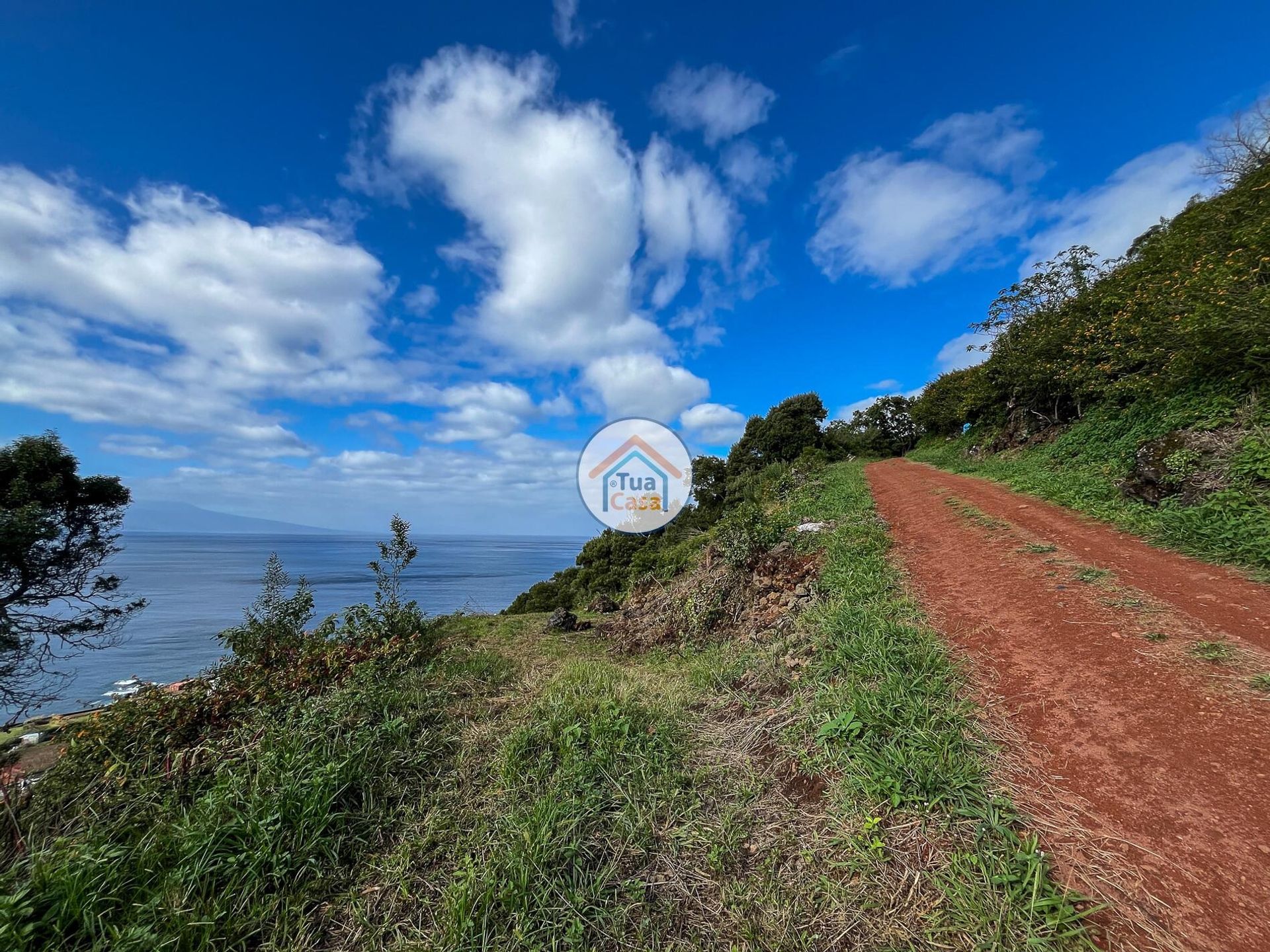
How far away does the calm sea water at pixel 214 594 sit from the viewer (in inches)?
455

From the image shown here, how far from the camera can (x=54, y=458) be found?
33.8 feet

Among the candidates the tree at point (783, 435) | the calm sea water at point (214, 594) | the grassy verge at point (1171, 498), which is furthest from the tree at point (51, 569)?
the tree at point (783, 435)

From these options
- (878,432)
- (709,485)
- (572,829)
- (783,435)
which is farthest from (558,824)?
(878,432)

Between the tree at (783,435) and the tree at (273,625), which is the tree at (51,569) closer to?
the tree at (273,625)

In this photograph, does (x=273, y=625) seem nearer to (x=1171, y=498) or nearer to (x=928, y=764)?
(x=928, y=764)

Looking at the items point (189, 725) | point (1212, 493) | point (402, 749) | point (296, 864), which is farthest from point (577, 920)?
point (1212, 493)

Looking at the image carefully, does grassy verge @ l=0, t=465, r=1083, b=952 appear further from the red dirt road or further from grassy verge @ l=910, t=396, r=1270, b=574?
grassy verge @ l=910, t=396, r=1270, b=574

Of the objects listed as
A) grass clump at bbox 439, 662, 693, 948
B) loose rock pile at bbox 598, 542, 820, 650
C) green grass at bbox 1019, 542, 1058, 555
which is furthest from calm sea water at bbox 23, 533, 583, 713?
green grass at bbox 1019, 542, 1058, 555

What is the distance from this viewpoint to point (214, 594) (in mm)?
27812

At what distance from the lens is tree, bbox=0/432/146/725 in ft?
31.3

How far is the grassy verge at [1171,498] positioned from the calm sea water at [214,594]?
9.84 meters

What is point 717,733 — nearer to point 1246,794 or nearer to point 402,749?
point 402,749

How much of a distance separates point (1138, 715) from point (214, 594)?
3988 centimetres

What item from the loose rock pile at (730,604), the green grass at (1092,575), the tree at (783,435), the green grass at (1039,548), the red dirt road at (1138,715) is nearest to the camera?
the red dirt road at (1138,715)
